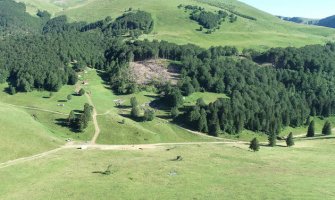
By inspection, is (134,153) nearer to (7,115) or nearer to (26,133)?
(26,133)

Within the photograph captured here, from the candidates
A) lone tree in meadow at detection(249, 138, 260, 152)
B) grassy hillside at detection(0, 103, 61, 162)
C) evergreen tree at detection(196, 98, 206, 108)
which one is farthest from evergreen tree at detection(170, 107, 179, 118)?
grassy hillside at detection(0, 103, 61, 162)

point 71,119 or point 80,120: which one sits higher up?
point 80,120

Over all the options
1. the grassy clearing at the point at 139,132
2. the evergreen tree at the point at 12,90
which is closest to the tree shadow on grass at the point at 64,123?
the grassy clearing at the point at 139,132

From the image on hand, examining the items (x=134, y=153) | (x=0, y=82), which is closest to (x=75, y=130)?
(x=134, y=153)

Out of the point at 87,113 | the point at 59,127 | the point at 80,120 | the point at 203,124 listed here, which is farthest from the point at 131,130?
the point at 203,124

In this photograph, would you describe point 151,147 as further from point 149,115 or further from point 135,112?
point 135,112

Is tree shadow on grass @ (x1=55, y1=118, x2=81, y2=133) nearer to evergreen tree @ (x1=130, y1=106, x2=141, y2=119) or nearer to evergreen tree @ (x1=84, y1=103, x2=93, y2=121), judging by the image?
evergreen tree @ (x1=84, y1=103, x2=93, y2=121)
